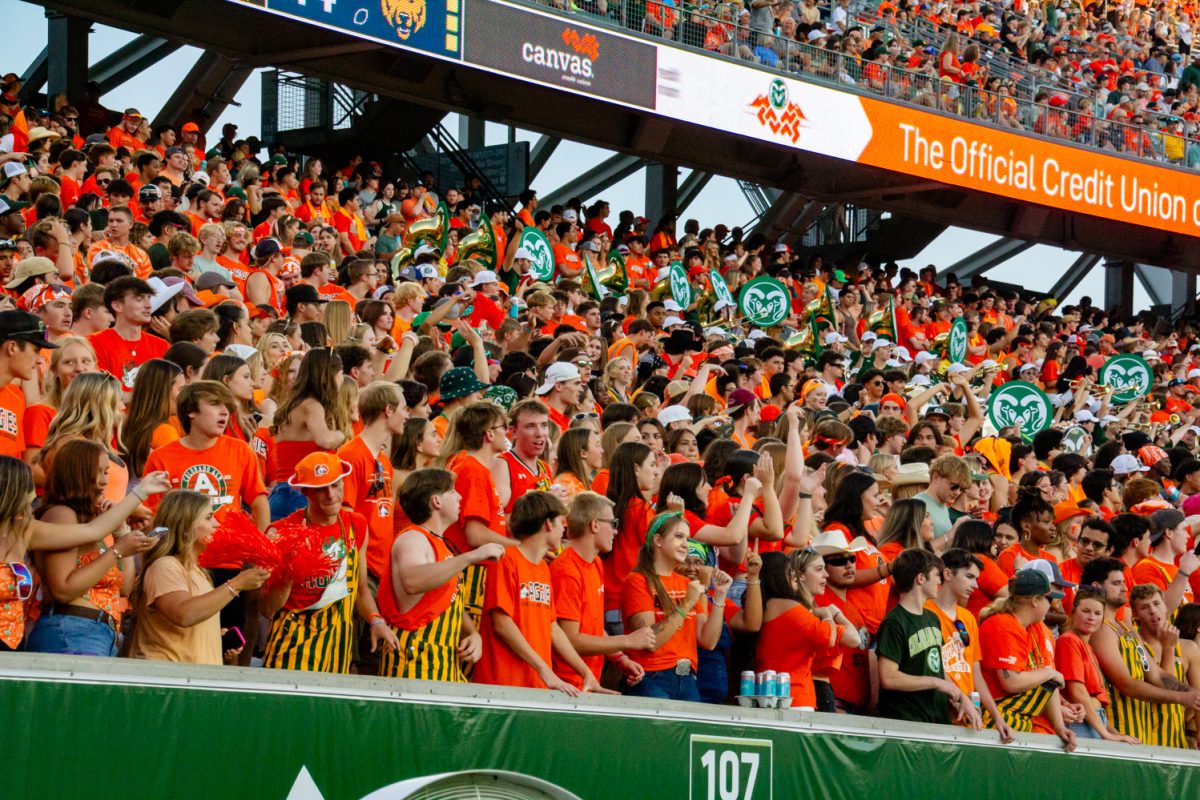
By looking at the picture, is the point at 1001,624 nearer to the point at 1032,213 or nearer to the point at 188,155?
the point at 188,155

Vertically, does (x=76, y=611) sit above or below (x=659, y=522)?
below

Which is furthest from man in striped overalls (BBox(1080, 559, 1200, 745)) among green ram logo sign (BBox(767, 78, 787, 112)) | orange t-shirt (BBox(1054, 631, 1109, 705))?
green ram logo sign (BBox(767, 78, 787, 112))

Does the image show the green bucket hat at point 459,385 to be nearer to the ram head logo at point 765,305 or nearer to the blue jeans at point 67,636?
the blue jeans at point 67,636

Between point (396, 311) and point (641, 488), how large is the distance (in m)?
4.11

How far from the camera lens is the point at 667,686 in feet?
21.8

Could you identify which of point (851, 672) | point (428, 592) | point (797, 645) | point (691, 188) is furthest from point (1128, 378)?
point (428, 592)

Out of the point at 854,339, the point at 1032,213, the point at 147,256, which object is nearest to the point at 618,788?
the point at 147,256

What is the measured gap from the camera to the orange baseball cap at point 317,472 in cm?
589

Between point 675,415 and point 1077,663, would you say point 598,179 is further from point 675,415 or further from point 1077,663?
point 1077,663

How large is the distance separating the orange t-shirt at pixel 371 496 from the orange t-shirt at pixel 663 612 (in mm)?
952

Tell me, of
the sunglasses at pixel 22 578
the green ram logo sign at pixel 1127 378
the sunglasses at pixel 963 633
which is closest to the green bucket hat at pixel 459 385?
the sunglasses at pixel 963 633

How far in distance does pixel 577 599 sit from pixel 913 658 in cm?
144

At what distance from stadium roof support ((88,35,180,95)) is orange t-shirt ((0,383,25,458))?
16.4m

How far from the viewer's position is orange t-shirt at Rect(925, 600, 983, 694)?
714cm
